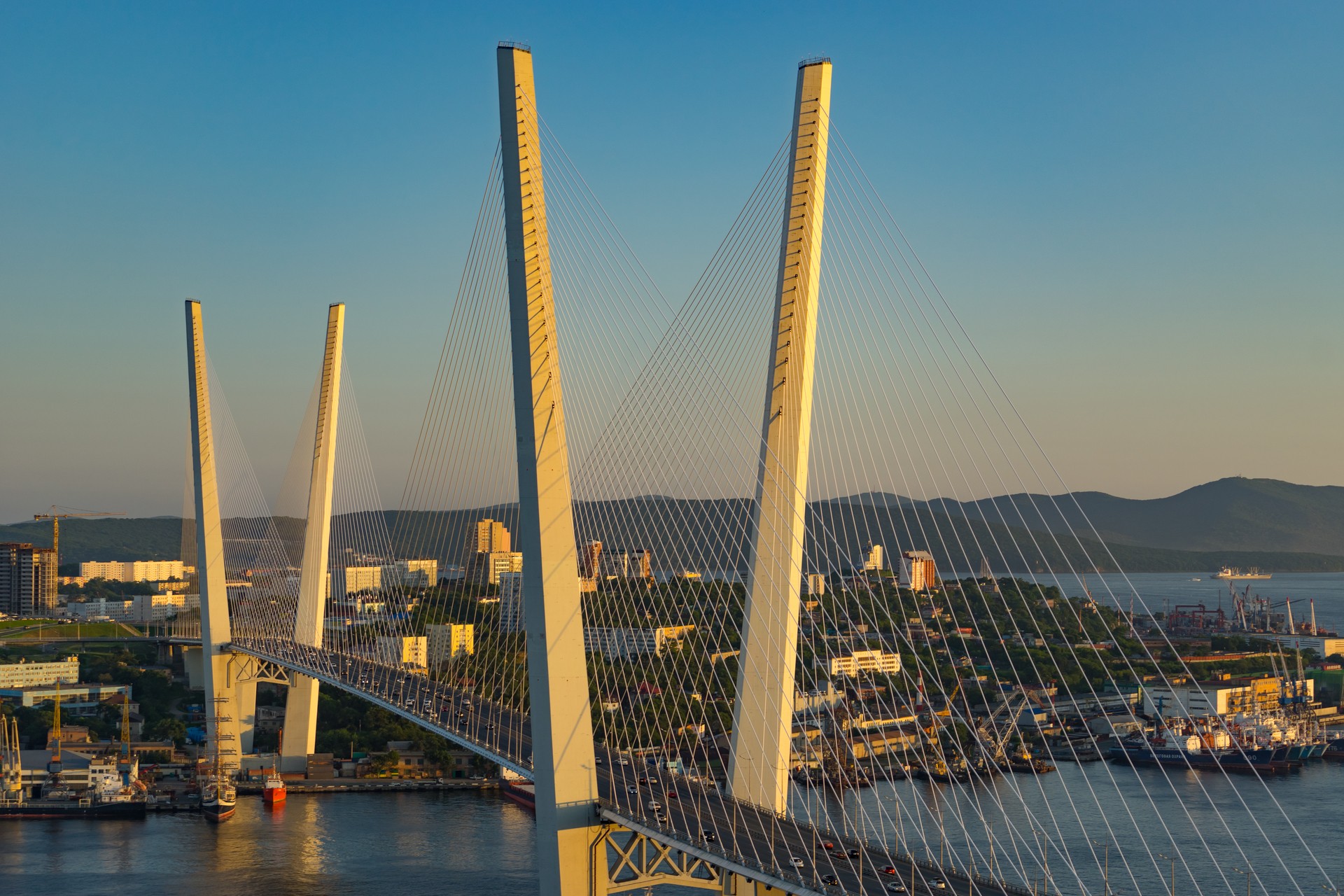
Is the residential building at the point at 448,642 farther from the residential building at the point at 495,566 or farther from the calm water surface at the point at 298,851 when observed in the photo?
the calm water surface at the point at 298,851

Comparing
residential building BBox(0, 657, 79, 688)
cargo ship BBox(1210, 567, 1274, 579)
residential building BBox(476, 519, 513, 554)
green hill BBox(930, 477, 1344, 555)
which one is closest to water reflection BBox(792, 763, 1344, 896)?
residential building BBox(476, 519, 513, 554)

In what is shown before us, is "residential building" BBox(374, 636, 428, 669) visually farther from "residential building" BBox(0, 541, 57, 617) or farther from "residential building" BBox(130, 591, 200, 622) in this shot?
"residential building" BBox(0, 541, 57, 617)

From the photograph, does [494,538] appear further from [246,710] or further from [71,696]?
[71,696]

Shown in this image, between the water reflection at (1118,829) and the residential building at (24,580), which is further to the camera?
the residential building at (24,580)

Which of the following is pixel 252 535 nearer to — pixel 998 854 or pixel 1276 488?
pixel 998 854

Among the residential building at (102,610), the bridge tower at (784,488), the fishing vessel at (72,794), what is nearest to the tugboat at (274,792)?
the fishing vessel at (72,794)

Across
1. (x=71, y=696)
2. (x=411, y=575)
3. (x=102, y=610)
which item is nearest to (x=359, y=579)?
(x=71, y=696)
